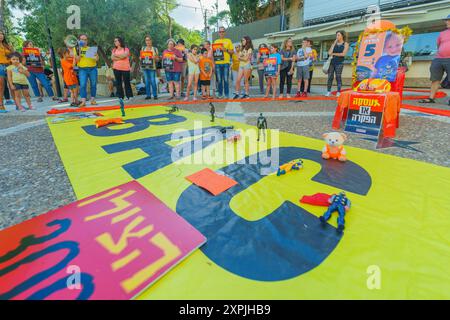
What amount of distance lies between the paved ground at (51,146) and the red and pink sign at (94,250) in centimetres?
32

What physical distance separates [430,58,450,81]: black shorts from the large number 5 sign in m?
5.50

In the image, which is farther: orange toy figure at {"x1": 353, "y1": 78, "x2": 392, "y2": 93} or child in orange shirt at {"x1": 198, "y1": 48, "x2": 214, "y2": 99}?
child in orange shirt at {"x1": 198, "y1": 48, "x2": 214, "y2": 99}

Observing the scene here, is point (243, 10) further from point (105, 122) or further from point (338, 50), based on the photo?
point (105, 122)

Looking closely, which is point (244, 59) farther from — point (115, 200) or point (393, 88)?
point (115, 200)

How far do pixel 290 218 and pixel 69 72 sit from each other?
704 centimetres

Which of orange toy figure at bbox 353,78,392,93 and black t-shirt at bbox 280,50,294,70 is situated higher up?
black t-shirt at bbox 280,50,294,70

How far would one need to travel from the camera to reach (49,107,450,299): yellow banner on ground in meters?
1.12

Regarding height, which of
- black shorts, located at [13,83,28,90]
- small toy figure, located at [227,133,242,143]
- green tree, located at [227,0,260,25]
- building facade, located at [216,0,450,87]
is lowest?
small toy figure, located at [227,133,242,143]

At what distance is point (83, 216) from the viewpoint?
5.24 feet

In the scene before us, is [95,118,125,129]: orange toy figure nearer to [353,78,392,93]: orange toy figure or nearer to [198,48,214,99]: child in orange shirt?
[198,48,214,99]: child in orange shirt

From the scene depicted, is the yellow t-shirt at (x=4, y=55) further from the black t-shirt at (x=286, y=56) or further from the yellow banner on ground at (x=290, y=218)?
the black t-shirt at (x=286, y=56)

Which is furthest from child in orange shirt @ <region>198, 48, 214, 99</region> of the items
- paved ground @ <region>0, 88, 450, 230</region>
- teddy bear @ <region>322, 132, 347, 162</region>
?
teddy bear @ <region>322, 132, 347, 162</region>
